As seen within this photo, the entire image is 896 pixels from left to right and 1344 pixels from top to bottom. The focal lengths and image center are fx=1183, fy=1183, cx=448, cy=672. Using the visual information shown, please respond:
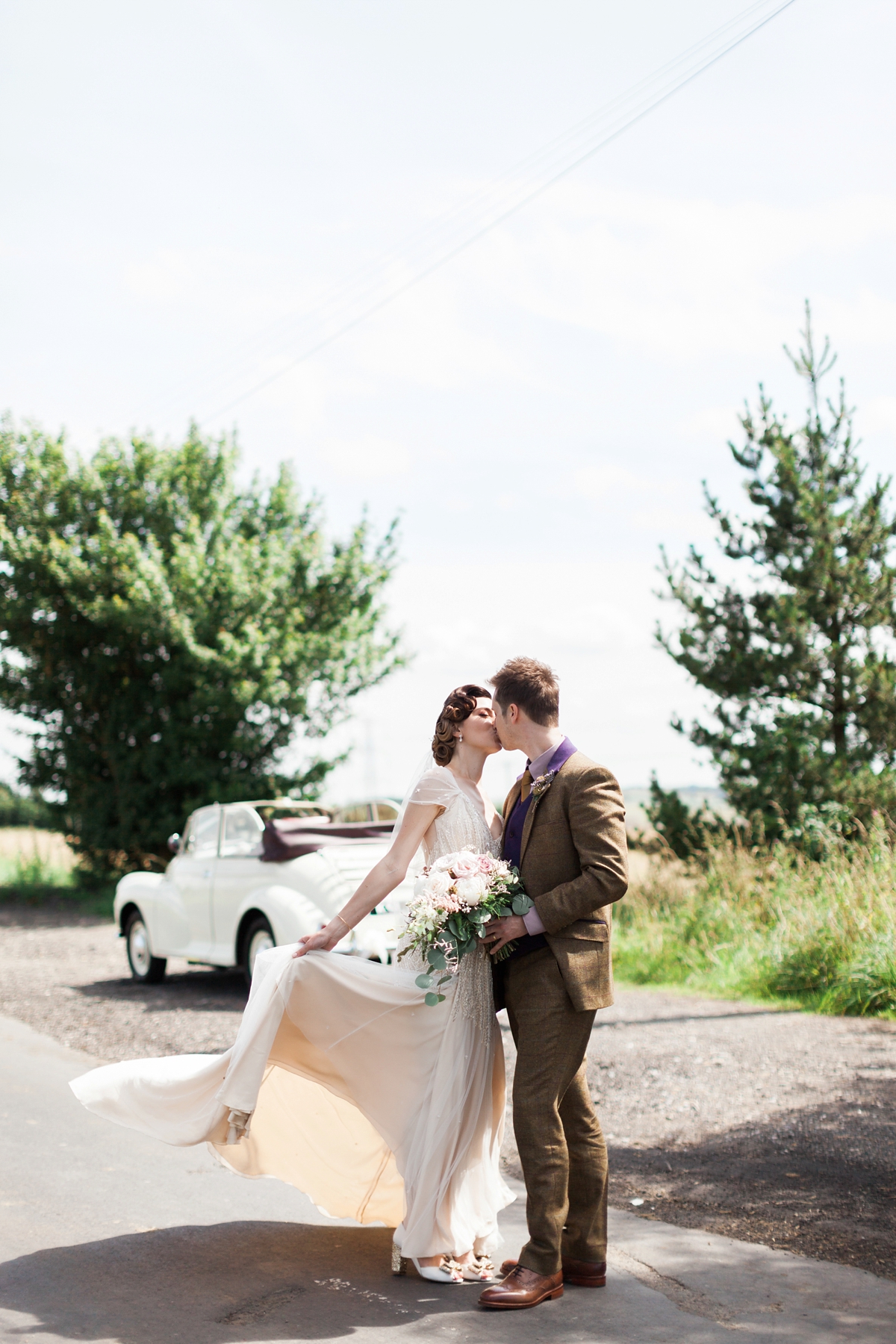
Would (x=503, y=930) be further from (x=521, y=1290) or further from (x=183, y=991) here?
(x=183, y=991)

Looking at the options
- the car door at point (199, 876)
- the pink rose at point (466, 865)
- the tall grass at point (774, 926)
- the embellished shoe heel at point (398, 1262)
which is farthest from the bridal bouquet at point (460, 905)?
the car door at point (199, 876)

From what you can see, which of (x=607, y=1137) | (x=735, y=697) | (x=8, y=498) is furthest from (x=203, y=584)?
(x=607, y=1137)

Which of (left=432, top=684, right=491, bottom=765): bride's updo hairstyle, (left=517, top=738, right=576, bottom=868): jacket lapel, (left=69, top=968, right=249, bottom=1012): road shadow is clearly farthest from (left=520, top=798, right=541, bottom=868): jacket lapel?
(left=69, top=968, right=249, bottom=1012): road shadow

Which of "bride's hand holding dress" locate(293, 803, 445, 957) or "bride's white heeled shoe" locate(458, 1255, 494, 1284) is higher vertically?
"bride's hand holding dress" locate(293, 803, 445, 957)

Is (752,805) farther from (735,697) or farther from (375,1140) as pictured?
(375,1140)

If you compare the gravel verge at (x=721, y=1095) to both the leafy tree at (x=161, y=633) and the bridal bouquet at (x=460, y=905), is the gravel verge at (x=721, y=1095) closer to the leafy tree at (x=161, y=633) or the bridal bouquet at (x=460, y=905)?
the bridal bouquet at (x=460, y=905)

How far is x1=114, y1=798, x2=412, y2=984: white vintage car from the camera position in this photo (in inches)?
396

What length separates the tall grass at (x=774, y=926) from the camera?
9.92 metres

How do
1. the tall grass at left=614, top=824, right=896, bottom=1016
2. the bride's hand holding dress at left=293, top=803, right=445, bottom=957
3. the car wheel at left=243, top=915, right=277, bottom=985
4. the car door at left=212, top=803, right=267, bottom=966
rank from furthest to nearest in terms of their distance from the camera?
the car door at left=212, top=803, right=267, bottom=966 → the car wheel at left=243, top=915, right=277, bottom=985 → the tall grass at left=614, top=824, right=896, bottom=1016 → the bride's hand holding dress at left=293, top=803, right=445, bottom=957

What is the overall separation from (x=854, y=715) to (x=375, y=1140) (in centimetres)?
1290

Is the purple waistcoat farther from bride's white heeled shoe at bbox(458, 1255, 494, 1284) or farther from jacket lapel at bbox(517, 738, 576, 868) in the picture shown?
bride's white heeled shoe at bbox(458, 1255, 494, 1284)

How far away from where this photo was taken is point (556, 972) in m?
4.29

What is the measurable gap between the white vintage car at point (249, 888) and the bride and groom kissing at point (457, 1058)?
447 cm

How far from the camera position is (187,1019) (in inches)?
398
